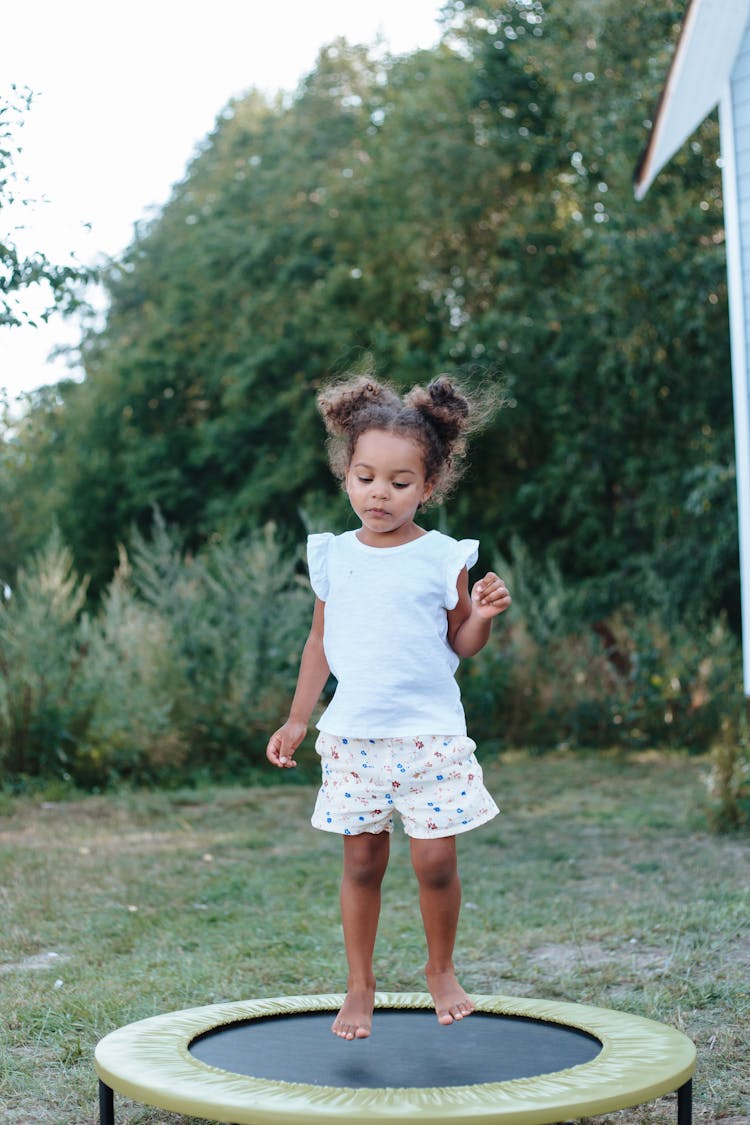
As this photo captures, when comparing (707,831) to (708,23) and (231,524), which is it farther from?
(231,524)

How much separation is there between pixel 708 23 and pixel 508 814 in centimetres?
464

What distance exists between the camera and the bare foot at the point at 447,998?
2.98m

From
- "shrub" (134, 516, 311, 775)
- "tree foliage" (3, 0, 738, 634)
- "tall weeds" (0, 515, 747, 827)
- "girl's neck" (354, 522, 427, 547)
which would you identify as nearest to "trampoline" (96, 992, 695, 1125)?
"girl's neck" (354, 522, 427, 547)

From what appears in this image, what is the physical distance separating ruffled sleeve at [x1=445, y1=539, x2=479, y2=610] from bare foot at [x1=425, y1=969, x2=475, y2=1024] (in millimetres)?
834

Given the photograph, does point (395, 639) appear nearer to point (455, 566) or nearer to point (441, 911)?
point (455, 566)

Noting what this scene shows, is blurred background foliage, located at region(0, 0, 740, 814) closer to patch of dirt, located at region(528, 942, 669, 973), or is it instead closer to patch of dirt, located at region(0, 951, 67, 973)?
patch of dirt, located at region(0, 951, 67, 973)

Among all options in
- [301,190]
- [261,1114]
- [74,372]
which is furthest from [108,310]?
[261,1114]

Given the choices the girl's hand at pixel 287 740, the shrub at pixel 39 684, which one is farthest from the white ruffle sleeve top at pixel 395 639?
the shrub at pixel 39 684

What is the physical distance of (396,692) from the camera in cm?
294

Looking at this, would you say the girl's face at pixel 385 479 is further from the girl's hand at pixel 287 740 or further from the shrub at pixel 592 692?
the shrub at pixel 592 692

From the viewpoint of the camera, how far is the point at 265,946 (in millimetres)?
4828

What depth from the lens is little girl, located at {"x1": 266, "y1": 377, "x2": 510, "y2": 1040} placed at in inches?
115

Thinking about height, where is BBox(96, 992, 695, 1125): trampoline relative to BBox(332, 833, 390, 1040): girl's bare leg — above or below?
below

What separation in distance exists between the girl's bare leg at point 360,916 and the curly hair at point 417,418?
2.82 feet
